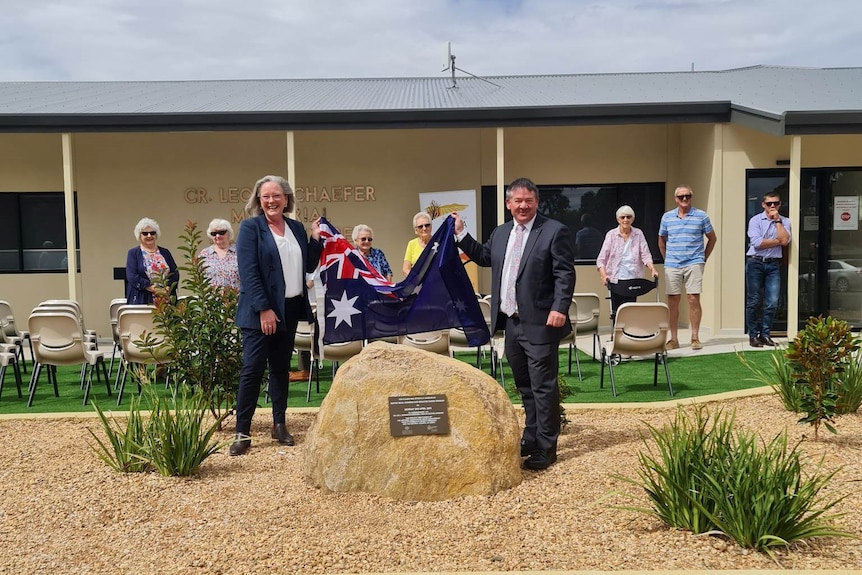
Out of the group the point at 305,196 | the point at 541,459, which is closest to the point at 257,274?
the point at 541,459

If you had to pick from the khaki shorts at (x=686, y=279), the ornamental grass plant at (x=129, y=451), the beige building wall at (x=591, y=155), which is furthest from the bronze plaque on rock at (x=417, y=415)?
the beige building wall at (x=591, y=155)

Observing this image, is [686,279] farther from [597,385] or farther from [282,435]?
[282,435]

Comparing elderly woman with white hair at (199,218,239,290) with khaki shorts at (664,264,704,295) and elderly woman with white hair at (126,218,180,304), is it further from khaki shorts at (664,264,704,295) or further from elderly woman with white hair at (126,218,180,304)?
khaki shorts at (664,264,704,295)

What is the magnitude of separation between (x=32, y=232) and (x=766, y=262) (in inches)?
458

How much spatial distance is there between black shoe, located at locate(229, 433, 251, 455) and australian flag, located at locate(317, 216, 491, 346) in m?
1.01

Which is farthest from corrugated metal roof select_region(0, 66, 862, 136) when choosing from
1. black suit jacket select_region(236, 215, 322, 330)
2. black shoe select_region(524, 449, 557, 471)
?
black shoe select_region(524, 449, 557, 471)

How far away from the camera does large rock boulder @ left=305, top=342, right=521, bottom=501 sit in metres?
4.57

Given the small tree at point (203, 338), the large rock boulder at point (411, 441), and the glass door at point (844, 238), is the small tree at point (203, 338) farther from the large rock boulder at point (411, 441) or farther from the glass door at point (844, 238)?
the glass door at point (844, 238)

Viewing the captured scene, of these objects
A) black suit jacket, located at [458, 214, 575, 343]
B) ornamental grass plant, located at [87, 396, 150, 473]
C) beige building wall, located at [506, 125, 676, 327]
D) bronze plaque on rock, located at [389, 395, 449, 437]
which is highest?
beige building wall, located at [506, 125, 676, 327]

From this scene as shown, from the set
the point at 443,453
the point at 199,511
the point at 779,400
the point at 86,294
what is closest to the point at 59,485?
the point at 199,511

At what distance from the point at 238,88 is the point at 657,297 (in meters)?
8.81

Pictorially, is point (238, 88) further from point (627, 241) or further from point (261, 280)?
point (261, 280)

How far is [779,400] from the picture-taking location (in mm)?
6809

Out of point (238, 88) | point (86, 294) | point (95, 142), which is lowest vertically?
point (86, 294)
